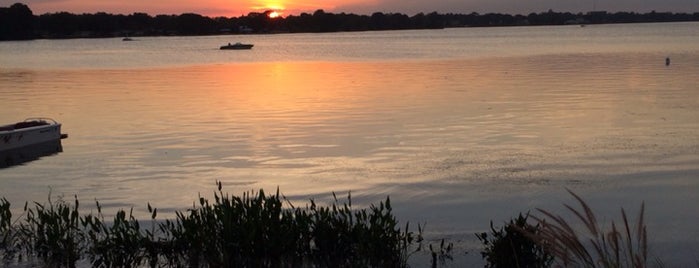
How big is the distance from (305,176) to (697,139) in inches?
371

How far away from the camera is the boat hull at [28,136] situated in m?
21.2

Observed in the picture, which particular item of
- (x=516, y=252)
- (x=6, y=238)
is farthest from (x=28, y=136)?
(x=516, y=252)

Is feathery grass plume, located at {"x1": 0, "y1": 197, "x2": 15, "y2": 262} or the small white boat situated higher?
feathery grass plume, located at {"x1": 0, "y1": 197, "x2": 15, "y2": 262}

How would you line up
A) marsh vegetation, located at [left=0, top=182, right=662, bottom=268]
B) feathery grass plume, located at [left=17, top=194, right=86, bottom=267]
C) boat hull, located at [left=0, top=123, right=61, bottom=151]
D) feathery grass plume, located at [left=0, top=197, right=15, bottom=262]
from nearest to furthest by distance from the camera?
1. marsh vegetation, located at [left=0, top=182, right=662, bottom=268]
2. feathery grass plume, located at [left=17, top=194, right=86, bottom=267]
3. feathery grass plume, located at [left=0, top=197, right=15, bottom=262]
4. boat hull, located at [left=0, top=123, right=61, bottom=151]

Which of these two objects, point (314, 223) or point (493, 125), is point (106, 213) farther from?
point (493, 125)

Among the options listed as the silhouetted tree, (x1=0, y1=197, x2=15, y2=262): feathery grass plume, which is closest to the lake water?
(x1=0, y1=197, x2=15, y2=262): feathery grass plume

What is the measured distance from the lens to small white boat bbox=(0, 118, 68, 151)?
21.2 metres

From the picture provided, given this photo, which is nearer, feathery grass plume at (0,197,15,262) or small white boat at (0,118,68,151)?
feathery grass plume at (0,197,15,262)

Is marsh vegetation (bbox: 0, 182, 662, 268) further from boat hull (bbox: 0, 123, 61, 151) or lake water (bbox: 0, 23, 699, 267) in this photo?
boat hull (bbox: 0, 123, 61, 151)

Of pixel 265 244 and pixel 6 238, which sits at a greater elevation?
pixel 265 244

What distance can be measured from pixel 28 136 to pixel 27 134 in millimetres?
81

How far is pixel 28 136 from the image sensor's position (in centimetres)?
2219

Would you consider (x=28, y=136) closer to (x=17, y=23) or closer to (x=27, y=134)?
(x=27, y=134)

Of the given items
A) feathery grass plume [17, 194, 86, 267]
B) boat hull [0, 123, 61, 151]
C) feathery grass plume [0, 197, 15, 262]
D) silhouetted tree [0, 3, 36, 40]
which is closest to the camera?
feathery grass plume [17, 194, 86, 267]
